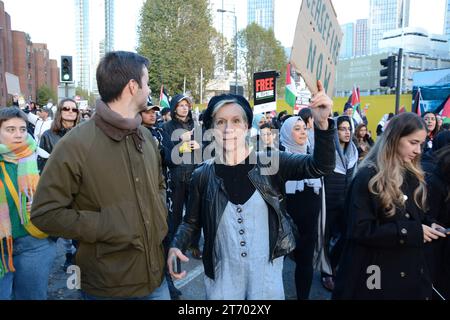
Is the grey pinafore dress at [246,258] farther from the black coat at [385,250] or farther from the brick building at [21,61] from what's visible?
the brick building at [21,61]

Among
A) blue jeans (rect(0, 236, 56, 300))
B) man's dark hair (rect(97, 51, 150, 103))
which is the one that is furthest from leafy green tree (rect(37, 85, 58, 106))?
man's dark hair (rect(97, 51, 150, 103))

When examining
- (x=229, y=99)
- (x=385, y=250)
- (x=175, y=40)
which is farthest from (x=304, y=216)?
(x=175, y=40)

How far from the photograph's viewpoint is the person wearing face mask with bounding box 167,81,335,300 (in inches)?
90.8

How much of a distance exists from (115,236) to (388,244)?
1.61 meters

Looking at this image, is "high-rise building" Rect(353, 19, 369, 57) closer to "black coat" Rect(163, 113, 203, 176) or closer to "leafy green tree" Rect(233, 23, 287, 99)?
"leafy green tree" Rect(233, 23, 287, 99)

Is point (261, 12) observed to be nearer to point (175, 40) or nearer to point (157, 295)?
point (175, 40)

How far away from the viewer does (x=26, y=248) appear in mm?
2900

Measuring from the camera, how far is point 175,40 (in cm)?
3716

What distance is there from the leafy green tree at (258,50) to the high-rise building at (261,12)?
4368 cm

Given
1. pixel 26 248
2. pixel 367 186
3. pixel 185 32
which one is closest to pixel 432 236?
pixel 367 186

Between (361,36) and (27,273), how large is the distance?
Result: 19014 centimetres

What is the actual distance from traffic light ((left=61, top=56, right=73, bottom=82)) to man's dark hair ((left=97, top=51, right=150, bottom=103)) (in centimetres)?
1079

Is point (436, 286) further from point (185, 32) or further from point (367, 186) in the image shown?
point (185, 32)

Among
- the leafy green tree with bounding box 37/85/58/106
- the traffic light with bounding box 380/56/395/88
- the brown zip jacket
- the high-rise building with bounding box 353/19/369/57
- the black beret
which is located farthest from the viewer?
the high-rise building with bounding box 353/19/369/57
